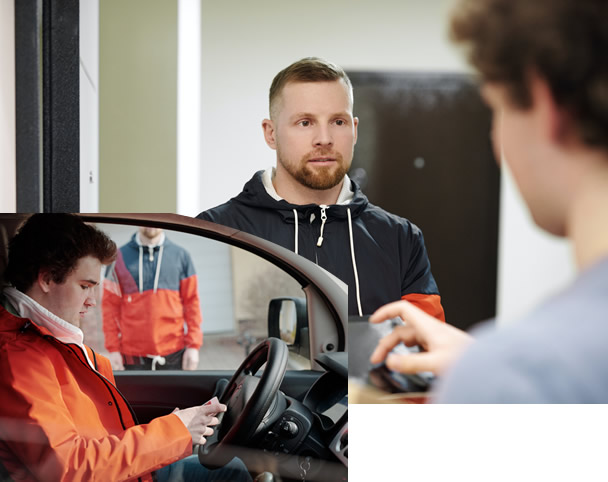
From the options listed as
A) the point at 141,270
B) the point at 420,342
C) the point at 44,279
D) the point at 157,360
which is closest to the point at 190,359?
the point at 157,360

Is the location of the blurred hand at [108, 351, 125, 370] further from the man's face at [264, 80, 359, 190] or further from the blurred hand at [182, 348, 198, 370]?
the man's face at [264, 80, 359, 190]

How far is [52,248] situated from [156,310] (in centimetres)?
28

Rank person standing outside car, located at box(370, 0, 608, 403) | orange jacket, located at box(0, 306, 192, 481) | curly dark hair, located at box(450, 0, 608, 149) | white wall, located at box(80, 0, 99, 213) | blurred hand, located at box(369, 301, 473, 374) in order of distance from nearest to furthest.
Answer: person standing outside car, located at box(370, 0, 608, 403)
curly dark hair, located at box(450, 0, 608, 149)
blurred hand, located at box(369, 301, 473, 374)
orange jacket, located at box(0, 306, 192, 481)
white wall, located at box(80, 0, 99, 213)

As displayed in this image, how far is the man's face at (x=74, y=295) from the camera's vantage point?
1.47m

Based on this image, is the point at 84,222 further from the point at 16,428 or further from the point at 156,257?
the point at 16,428

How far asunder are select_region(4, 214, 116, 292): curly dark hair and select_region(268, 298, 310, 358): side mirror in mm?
398

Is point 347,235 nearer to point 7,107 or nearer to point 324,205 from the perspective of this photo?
point 324,205

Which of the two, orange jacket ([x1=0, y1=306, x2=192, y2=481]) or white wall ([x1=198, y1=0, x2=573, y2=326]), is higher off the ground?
white wall ([x1=198, y1=0, x2=573, y2=326])

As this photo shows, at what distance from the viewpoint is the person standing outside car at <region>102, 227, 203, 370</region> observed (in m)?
1.51

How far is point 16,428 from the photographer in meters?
1.43

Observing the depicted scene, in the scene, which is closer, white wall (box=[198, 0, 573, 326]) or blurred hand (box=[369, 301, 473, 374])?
blurred hand (box=[369, 301, 473, 374])

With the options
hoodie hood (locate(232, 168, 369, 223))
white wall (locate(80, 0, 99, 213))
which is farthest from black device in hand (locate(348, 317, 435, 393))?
white wall (locate(80, 0, 99, 213))

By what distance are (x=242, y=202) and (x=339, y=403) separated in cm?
55

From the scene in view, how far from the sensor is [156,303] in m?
1.54
